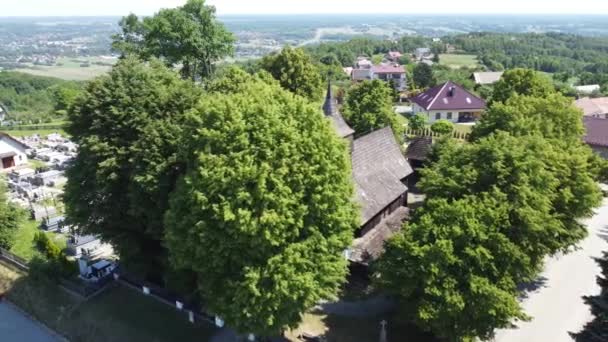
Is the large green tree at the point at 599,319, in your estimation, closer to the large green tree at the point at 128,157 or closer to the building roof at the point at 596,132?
the large green tree at the point at 128,157

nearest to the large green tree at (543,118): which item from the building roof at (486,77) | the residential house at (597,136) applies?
the residential house at (597,136)

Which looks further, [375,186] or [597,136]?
[597,136]

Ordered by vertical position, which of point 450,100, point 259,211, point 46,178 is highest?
point 259,211

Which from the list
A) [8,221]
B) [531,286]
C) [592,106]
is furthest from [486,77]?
[8,221]

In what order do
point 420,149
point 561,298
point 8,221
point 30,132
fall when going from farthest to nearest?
point 30,132, point 420,149, point 8,221, point 561,298

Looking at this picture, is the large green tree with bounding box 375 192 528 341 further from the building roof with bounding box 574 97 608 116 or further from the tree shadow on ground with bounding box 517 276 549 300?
the building roof with bounding box 574 97 608 116

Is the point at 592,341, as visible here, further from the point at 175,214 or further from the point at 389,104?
the point at 389,104

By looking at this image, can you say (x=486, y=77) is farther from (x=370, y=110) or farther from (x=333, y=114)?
(x=333, y=114)

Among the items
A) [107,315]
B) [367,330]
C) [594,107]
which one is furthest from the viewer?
[594,107]
